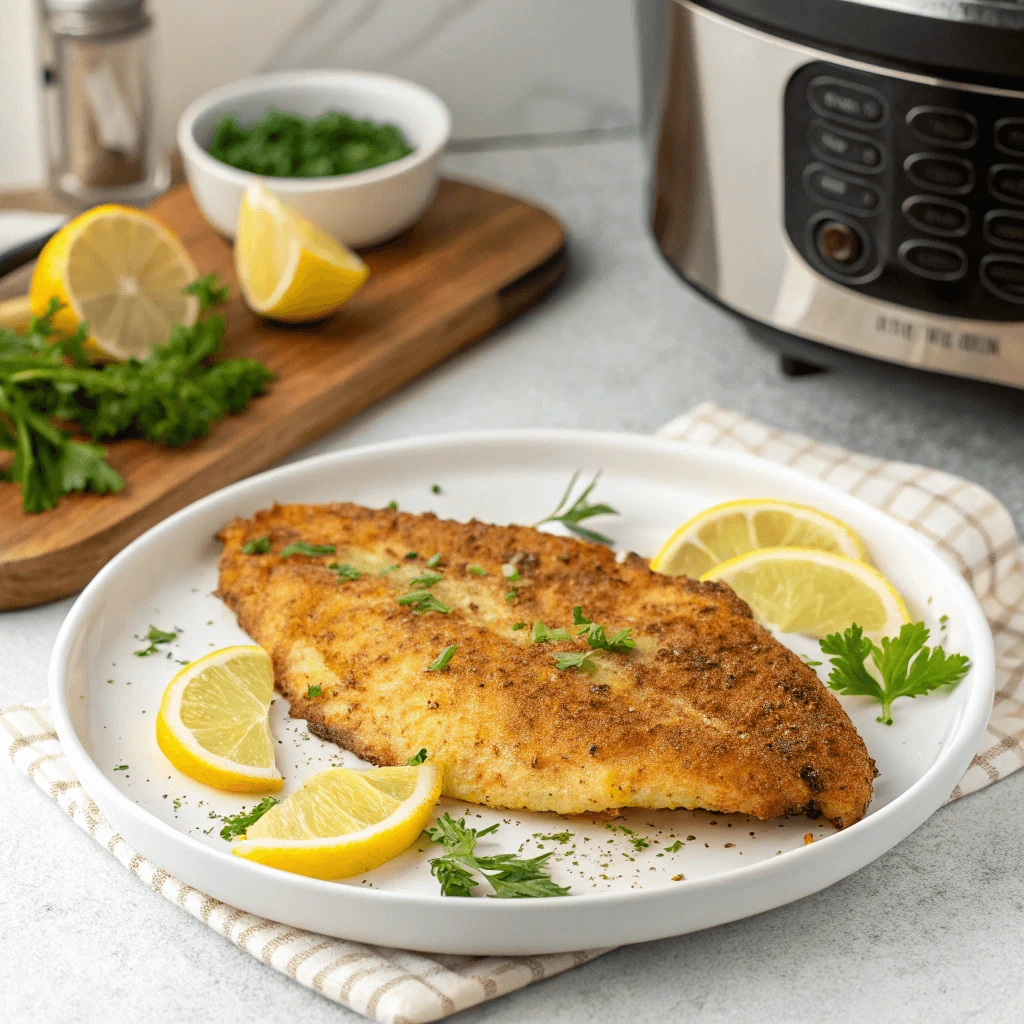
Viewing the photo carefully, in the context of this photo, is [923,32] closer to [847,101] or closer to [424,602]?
[847,101]

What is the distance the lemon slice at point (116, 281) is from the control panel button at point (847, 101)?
0.88 metres

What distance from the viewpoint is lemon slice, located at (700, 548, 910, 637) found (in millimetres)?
1306

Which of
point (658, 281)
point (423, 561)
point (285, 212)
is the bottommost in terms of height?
point (658, 281)

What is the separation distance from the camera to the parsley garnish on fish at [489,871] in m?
1.00

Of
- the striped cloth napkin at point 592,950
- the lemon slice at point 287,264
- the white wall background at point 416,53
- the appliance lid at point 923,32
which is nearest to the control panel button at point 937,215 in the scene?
the appliance lid at point 923,32

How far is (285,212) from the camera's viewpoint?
183cm

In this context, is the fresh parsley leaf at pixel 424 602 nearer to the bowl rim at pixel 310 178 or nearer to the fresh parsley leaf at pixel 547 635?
the fresh parsley leaf at pixel 547 635

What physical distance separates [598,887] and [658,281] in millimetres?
1347

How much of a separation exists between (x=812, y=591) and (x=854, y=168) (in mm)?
505

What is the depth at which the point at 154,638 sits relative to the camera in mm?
1329

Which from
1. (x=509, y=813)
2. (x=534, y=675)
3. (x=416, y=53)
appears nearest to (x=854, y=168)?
(x=534, y=675)

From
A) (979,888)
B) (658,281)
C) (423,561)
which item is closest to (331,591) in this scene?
(423,561)

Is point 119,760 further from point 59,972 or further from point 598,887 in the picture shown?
point 598,887

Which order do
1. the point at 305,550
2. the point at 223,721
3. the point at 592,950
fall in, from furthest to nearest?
the point at 305,550
the point at 223,721
the point at 592,950
